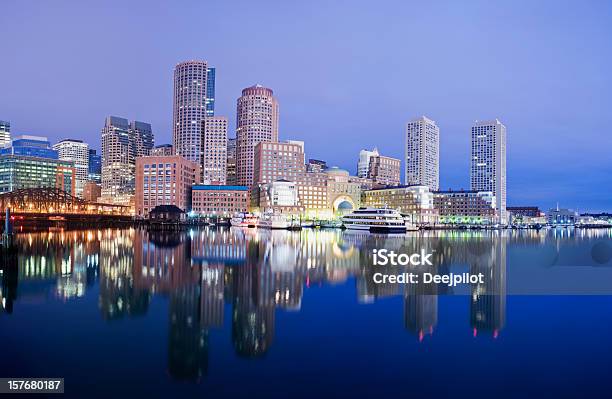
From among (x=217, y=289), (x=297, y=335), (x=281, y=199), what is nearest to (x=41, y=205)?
(x=281, y=199)

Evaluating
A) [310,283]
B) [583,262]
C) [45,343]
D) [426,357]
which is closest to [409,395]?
[426,357]

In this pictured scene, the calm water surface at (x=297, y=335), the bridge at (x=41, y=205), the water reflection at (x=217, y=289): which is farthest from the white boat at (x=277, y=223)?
the calm water surface at (x=297, y=335)

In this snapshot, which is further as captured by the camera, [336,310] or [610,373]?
[336,310]

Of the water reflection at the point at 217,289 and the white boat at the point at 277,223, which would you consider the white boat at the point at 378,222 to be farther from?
the water reflection at the point at 217,289

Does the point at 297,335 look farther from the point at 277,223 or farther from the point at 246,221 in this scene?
the point at 246,221

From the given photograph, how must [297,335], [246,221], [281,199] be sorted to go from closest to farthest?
[297,335]
[246,221]
[281,199]

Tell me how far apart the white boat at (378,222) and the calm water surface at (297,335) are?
93.1 m

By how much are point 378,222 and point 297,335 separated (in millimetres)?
115368

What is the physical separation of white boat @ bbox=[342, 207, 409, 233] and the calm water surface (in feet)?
305

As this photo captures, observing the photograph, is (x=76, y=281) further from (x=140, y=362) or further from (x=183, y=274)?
(x=140, y=362)

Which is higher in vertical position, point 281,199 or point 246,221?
point 281,199

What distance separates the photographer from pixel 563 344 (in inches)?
778

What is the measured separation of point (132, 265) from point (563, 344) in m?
34.7

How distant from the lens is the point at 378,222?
133 metres
